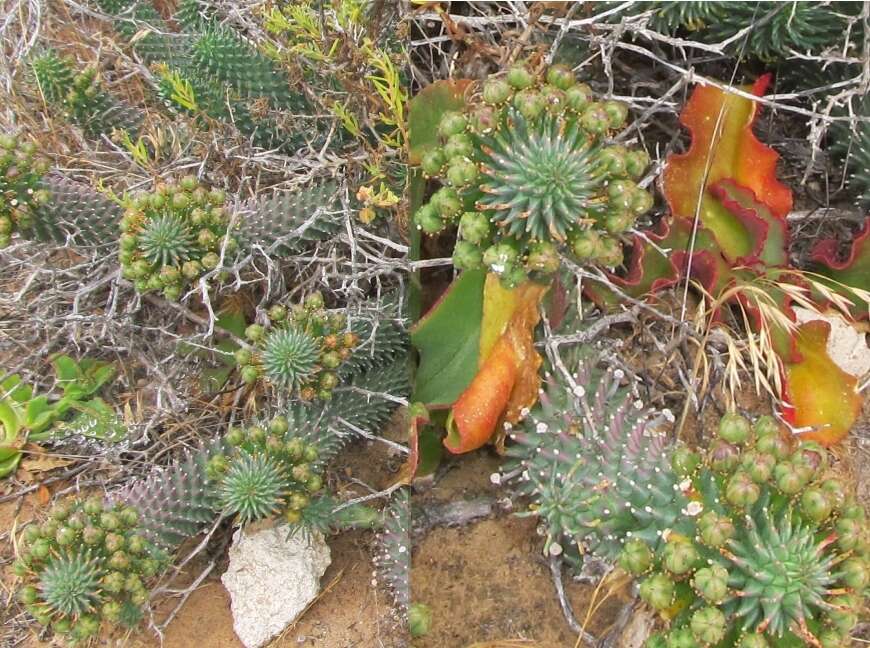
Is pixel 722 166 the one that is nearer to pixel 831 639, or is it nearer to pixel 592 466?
pixel 592 466

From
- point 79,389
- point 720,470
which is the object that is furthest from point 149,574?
point 720,470

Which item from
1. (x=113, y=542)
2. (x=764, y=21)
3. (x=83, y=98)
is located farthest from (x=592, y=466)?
(x=83, y=98)

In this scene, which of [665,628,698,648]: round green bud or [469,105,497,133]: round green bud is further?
[469,105,497,133]: round green bud

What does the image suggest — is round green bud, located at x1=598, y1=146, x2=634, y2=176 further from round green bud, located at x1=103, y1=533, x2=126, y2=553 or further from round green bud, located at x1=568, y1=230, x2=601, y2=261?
round green bud, located at x1=103, y1=533, x2=126, y2=553

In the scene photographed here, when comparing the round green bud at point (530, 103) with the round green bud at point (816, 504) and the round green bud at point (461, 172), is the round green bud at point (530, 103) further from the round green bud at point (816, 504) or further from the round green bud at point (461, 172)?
the round green bud at point (816, 504)

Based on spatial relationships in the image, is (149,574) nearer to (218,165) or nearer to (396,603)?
(396,603)

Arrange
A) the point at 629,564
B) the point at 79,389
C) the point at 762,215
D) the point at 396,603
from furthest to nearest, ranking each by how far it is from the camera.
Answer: the point at 79,389 < the point at 762,215 < the point at 396,603 < the point at 629,564

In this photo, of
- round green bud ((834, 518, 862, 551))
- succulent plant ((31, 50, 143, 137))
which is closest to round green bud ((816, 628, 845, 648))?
round green bud ((834, 518, 862, 551))
